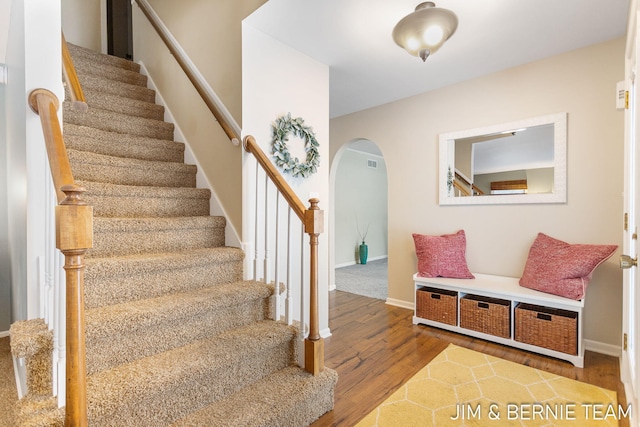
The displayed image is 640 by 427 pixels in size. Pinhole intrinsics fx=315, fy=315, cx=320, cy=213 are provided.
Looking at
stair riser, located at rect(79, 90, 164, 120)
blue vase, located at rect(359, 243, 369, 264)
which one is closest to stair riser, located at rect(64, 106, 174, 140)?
stair riser, located at rect(79, 90, 164, 120)

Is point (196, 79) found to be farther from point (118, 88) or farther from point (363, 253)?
point (363, 253)

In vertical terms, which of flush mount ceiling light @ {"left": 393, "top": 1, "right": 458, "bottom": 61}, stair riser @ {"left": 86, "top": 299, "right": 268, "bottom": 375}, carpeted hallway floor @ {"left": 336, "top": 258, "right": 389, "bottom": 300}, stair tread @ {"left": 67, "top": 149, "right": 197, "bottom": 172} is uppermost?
flush mount ceiling light @ {"left": 393, "top": 1, "right": 458, "bottom": 61}

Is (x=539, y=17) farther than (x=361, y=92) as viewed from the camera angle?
No

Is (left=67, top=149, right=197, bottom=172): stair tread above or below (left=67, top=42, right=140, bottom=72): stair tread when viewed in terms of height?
below

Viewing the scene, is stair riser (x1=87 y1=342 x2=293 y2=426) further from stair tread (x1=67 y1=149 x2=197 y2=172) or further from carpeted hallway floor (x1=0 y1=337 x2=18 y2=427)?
stair tread (x1=67 y1=149 x2=197 y2=172)

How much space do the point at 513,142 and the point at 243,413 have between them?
3087 mm

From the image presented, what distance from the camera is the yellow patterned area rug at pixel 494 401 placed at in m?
1.74

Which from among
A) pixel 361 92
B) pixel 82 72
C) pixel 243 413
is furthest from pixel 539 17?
pixel 82 72

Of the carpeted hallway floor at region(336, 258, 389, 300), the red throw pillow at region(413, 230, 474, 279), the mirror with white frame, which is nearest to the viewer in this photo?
the mirror with white frame

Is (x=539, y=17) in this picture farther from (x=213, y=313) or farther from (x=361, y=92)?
(x=213, y=313)

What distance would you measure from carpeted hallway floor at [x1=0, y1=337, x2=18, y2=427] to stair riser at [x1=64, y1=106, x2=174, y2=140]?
1834 mm

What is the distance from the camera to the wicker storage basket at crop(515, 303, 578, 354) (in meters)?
2.30

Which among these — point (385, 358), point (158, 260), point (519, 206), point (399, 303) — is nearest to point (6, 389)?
point (158, 260)

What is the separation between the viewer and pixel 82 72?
119 inches
